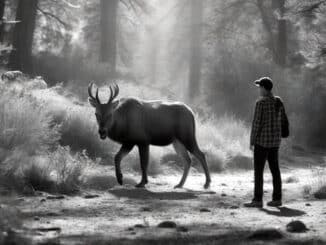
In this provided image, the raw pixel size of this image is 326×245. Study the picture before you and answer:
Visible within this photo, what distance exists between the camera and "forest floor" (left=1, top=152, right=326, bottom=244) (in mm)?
8328

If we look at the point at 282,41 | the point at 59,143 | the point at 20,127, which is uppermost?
the point at 282,41

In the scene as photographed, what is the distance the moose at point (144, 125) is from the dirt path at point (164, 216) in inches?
27.8

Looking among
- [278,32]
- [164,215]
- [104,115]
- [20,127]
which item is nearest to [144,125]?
[104,115]

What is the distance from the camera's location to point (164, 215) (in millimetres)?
10477

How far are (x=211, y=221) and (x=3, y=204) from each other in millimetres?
3146

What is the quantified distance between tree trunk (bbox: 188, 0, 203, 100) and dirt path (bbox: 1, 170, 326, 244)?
19.0m

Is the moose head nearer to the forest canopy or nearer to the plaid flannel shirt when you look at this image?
the plaid flannel shirt

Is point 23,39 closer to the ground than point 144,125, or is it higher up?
higher up

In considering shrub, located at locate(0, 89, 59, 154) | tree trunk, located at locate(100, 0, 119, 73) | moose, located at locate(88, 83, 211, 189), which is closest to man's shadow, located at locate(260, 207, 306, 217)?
moose, located at locate(88, 83, 211, 189)

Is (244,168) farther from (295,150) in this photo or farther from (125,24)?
(125,24)

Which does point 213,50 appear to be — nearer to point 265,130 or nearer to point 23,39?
point 23,39

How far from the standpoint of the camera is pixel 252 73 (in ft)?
101

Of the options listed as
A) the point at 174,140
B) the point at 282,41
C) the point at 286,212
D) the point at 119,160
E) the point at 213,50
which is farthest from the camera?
the point at 213,50

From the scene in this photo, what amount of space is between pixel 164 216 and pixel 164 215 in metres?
0.11
